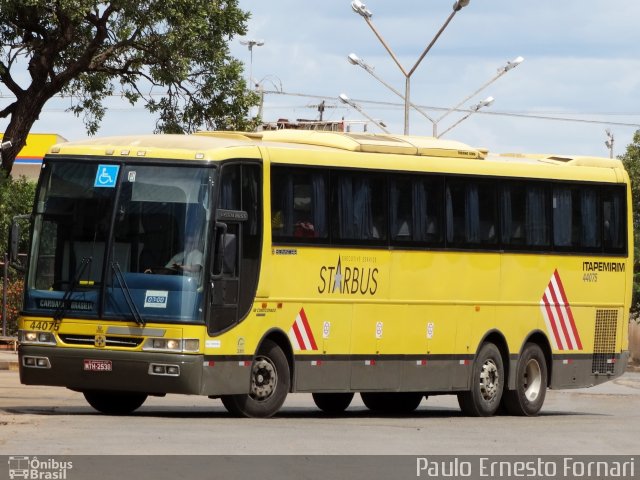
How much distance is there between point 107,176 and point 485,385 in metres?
6.96

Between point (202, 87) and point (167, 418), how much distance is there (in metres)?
17.1

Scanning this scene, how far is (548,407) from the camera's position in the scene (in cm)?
2819

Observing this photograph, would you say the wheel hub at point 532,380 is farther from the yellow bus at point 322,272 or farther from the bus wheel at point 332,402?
the bus wheel at point 332,402

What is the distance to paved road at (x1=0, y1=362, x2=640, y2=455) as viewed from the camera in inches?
591

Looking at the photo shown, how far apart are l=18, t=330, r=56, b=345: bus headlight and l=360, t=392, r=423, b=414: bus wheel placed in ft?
21.4

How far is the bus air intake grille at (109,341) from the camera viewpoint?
736 inches

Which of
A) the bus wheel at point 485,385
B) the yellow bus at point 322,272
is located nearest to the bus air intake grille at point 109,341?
the yellow bus at point 322,272

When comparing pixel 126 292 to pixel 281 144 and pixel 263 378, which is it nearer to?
pixel 263 378

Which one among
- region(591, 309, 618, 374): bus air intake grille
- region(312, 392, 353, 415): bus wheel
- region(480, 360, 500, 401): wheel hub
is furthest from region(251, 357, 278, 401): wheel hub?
region(591, 309, 618, 374): bus air intake grille

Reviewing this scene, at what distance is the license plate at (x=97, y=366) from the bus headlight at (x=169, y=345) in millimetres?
441

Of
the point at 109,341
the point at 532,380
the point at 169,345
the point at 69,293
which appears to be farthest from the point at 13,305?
the point at 169,345

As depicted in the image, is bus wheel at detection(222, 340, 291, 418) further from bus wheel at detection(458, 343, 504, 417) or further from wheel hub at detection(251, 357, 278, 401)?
bus wheel at detection(458, 343, 504, 417)
